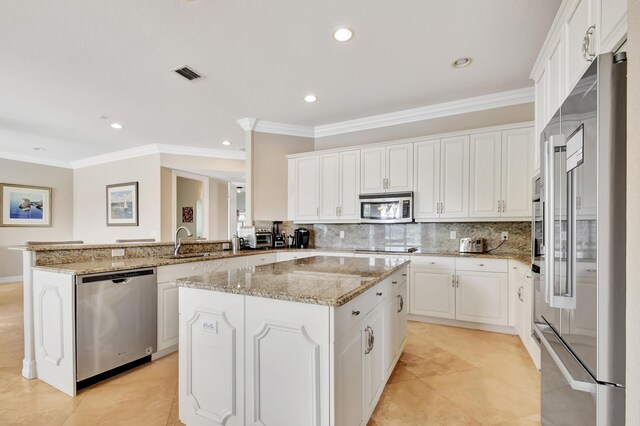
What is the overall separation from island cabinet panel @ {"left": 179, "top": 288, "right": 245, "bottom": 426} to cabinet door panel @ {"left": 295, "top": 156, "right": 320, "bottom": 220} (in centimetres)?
305

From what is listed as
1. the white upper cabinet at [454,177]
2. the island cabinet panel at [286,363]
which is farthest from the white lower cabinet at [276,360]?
the white upper cabinet at [454,177]

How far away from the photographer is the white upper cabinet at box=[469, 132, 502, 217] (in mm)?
3498

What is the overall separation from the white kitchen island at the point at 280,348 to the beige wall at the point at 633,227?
89 cm

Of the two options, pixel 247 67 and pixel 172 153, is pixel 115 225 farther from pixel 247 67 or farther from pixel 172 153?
pixel 247 67

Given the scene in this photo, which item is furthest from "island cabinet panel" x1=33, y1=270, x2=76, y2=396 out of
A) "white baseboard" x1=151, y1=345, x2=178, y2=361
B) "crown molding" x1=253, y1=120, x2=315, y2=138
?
"crown molding" x1=253, y1=120, x2=315, y2=138

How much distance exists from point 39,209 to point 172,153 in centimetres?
366

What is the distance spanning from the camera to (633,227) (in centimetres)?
75

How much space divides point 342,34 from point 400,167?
6.62 feet

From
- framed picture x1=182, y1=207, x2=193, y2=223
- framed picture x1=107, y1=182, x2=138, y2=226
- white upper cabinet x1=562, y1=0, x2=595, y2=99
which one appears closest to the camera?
white upper cabinet x1=562, y1=0, x2=595, y2=99

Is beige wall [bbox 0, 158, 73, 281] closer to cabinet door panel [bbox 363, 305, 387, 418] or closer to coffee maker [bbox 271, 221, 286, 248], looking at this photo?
coffee maker [bbox 271, 221, 286, 248]

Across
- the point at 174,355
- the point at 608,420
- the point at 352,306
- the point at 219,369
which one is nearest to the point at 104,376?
the point at 174,355

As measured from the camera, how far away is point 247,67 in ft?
9.82

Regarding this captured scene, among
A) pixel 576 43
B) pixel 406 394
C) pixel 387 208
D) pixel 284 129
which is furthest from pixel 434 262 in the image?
pixel 284 129

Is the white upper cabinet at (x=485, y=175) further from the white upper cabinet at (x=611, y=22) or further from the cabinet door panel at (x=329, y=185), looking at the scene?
the white upper cabinet at (x=611, y=22)
